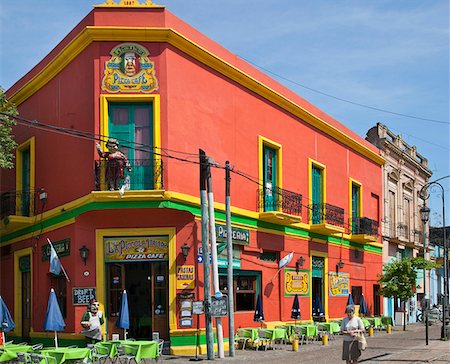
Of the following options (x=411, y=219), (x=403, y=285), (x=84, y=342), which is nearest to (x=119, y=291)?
(x=84, y=342)

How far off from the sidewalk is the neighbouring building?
12.8 metres

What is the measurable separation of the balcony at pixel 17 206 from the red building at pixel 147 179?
55 millimetres

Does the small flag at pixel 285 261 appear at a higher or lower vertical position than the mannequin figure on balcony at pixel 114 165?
lower

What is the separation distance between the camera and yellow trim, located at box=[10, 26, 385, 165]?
1973 centimetres

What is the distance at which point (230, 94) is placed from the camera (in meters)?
22.6

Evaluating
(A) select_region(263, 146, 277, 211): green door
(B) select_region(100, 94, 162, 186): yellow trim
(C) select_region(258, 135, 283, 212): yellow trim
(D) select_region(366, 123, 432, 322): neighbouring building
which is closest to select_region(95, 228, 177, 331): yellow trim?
(B) select_region(100, 94, 162, 186): yellow trim

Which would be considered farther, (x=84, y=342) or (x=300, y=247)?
(x=300, y=247)

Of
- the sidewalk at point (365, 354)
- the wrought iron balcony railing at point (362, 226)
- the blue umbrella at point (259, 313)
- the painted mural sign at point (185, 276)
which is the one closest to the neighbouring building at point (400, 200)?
the wrought iron balcony railing at point (362, 226)

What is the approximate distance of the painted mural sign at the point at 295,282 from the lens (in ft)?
83.3

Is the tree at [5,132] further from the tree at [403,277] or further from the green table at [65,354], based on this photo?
the tree at [403,277]

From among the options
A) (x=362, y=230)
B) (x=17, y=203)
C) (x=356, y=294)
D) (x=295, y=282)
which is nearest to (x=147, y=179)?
(x=17, y=203)

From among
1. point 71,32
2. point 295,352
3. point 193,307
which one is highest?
point 71,32

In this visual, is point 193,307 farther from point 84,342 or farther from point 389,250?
point 389,250

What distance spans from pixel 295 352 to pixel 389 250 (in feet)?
60.4
